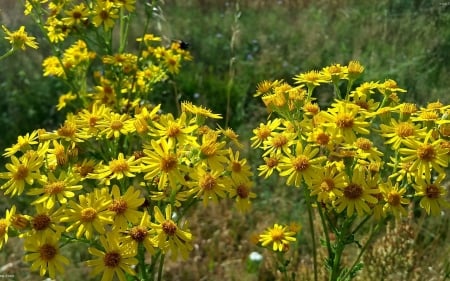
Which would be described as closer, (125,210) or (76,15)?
(125,210)

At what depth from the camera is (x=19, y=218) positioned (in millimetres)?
1632

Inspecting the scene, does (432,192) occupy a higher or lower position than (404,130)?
lower

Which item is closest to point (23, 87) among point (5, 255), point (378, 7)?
point (5, 255)

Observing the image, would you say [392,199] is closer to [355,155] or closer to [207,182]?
[355,155]

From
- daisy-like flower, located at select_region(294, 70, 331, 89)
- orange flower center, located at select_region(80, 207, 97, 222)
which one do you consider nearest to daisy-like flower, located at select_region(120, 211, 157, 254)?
orange flower center, located at select_region(80, 207, 97, 222)

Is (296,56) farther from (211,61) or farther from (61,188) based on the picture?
(61,188)

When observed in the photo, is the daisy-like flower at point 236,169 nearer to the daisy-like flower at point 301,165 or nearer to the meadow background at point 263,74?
the daisy-like flower at point 301,165

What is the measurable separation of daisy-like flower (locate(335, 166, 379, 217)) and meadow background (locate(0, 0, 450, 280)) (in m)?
0.78

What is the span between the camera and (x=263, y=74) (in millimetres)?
5984

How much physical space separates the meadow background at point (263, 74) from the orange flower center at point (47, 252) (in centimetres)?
149

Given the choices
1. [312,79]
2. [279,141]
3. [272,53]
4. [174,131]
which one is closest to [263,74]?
[272,53]

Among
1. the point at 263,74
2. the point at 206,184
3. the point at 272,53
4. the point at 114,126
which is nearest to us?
the point at 206,184

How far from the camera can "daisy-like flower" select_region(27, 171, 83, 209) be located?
1.62m

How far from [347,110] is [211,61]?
4.86 meters
